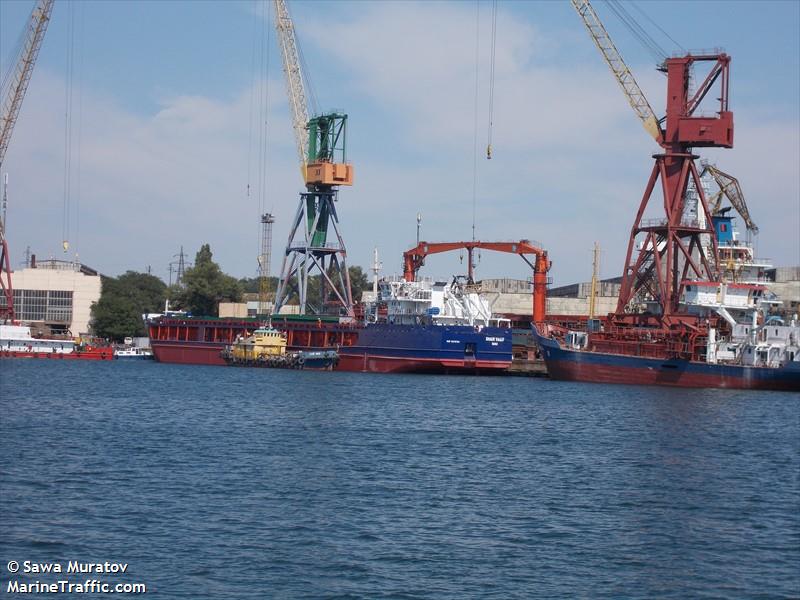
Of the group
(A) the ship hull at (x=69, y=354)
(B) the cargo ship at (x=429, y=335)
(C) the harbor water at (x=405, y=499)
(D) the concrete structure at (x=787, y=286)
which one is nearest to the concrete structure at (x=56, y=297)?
(A) the ship hull at (x=69, y=354)

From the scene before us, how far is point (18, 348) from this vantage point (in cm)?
11212

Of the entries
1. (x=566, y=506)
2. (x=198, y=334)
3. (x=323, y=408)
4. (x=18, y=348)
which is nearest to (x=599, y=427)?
(x=323, y=408)

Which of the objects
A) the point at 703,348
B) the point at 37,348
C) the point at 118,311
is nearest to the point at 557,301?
the point at 703,348

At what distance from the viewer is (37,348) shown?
11219 cm

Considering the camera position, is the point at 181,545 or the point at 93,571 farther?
the point at 181,545

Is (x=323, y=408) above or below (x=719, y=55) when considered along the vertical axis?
below

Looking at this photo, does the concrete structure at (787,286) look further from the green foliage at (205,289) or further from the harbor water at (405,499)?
the green foliage at (205,289)

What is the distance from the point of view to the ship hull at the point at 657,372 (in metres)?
69.6

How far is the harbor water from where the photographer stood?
22.9 meters

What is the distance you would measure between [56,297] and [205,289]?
20675mm

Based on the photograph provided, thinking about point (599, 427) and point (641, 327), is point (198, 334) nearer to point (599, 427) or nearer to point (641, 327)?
point (641, 327)

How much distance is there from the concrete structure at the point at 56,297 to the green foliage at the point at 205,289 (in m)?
12.2

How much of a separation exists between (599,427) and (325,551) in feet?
82.6

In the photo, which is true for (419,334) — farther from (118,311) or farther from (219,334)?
(118,311)
